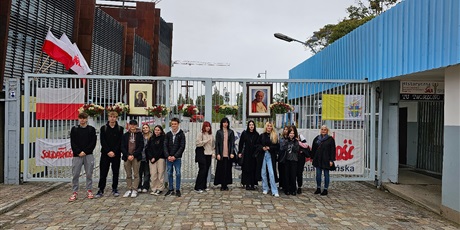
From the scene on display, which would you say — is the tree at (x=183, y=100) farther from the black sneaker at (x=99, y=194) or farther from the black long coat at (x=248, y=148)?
the black sneaker at (x=99, y=194)

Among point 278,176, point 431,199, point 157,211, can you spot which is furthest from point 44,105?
point 431,199

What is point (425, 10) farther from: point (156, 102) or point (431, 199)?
point (156, 102)

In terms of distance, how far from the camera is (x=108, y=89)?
355 inches

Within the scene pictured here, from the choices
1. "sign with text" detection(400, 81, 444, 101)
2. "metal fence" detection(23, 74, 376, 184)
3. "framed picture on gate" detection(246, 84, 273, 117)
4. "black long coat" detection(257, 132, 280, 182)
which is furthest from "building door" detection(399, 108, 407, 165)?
"black long coat" detection(257, 132, 280, 182)

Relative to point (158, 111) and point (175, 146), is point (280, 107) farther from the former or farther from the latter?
point (158, 111)

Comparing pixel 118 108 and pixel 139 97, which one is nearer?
pixel 118 108

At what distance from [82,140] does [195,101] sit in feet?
8.95

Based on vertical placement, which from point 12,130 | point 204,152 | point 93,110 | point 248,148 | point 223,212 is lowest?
point 223,212

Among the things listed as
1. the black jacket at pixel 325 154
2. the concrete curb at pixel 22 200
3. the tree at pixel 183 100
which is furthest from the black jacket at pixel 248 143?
the concrete curb at pixel 22 200

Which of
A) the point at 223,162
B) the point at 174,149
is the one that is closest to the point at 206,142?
the point at 223,162

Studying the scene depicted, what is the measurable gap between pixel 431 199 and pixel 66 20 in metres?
17.6

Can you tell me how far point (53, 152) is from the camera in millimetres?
8758

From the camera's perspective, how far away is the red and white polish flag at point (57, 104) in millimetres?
8688

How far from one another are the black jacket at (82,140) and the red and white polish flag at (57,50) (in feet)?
12.2
